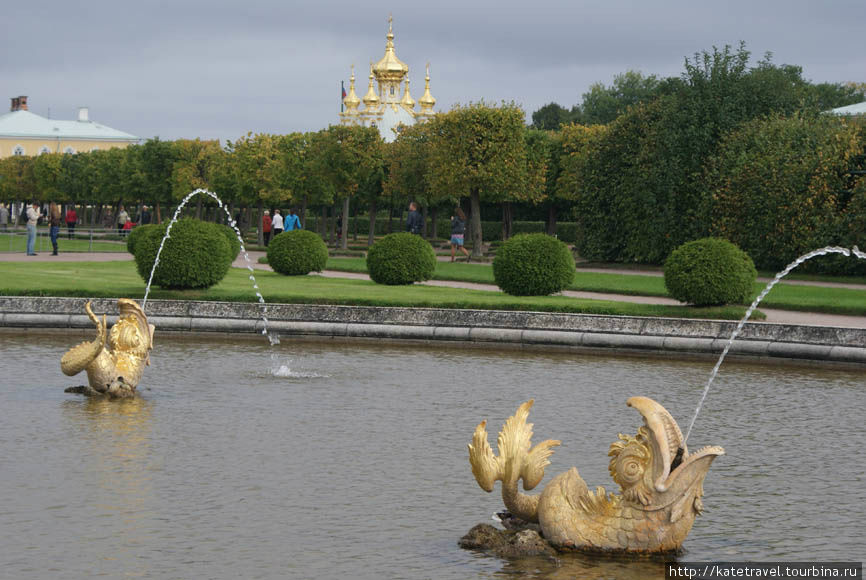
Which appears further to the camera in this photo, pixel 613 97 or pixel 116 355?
pixel 613 97

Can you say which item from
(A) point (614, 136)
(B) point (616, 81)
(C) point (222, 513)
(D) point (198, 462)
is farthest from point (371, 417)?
(B) point (616, 81)

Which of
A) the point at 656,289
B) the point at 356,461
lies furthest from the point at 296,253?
the point at 356,461

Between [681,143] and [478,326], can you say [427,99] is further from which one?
[478,326]

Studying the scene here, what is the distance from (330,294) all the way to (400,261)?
128 inches

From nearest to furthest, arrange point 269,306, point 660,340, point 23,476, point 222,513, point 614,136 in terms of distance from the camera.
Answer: point 222,513 < point 23,476 < point 660,340 < point 269,306 < point 614,136

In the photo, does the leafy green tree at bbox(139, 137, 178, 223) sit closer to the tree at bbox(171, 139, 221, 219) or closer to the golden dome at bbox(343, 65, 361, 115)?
the tree at bbox(171, 139, 221, 219)

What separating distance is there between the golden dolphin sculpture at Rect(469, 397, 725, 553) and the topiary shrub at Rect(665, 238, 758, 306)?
494 inches

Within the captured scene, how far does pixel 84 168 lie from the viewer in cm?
7856

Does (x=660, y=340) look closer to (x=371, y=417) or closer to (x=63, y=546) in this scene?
(x=371, y=417)

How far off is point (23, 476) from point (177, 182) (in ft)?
190

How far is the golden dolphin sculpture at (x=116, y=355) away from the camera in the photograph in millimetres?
11633

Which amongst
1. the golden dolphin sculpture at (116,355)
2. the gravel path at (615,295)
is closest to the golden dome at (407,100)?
the gravel path at (615,295)

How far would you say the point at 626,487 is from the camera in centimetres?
689

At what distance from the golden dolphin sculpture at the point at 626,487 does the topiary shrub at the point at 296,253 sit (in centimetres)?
1973
